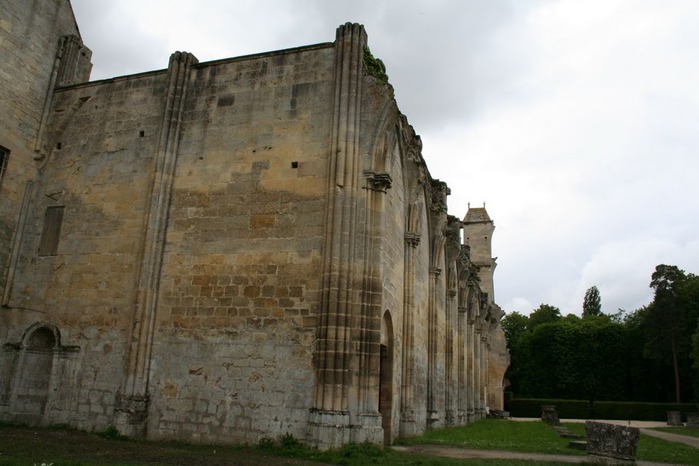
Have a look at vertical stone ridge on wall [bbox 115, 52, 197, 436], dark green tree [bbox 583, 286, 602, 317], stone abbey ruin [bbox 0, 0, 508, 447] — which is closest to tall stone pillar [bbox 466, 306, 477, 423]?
stone abbey ruin [bbox 0, 0, 508, 447]

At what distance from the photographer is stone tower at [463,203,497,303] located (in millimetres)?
47031

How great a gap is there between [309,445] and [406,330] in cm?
527

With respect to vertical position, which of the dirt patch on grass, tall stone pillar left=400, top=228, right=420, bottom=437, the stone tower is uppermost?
the stone tower

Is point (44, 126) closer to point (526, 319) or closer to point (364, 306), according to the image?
point (364, 306)

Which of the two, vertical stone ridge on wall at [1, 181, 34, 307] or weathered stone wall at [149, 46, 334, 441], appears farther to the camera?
vertical stone ridge on wall at [1, 181, 34, 307]

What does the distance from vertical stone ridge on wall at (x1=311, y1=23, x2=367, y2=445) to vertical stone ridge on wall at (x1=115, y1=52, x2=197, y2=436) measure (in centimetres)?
399

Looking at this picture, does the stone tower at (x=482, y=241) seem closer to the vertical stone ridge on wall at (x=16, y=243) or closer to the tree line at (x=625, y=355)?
the tree line at (x=625, y=355)

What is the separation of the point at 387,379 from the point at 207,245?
5.16m

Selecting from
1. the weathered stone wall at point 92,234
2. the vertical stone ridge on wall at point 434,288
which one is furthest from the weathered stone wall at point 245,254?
the vertical stone ridge on wall at point 434,288

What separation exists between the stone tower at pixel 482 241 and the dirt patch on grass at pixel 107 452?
37.8 metres

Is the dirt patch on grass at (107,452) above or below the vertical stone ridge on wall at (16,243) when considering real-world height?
below

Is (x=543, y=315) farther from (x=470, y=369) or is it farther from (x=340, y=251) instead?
(x=340, y=251)

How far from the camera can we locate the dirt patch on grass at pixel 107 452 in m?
8.45

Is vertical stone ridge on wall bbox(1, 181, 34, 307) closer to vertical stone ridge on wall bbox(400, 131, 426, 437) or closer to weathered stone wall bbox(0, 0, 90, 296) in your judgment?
weathered stone wall bbox(0, 0, 90, 296)
